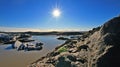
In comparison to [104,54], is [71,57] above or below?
below

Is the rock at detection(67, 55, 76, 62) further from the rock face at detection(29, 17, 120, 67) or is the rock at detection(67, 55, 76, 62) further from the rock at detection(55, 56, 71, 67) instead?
the rock at detection(55, 56, 71, 67)

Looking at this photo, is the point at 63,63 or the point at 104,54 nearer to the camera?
the point at 104,54

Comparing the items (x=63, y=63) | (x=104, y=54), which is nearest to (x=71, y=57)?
(x=63, y=63)

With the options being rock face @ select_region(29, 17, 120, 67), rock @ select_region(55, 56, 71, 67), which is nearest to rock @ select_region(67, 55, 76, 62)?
rock face @ select_region(29, 17, 120, 67)

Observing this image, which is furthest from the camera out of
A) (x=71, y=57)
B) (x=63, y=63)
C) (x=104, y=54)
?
(x=71, y=57)

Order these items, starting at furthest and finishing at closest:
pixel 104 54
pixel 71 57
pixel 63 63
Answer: pixel 71 57
pixel 63 63
pixel 104 54

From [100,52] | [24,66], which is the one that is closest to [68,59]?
[100,52]

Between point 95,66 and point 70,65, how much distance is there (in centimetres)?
149

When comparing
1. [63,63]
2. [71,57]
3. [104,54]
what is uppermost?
[104,54]

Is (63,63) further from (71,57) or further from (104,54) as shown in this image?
(104,54)

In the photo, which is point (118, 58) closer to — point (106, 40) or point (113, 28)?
point (106, 40)

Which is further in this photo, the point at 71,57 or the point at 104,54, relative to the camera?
the point at 71,57

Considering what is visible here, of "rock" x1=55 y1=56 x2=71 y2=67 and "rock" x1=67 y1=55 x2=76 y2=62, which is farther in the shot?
"rock" x1=67 y1=55 x2=76 y2=62

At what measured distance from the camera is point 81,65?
8430 mm
